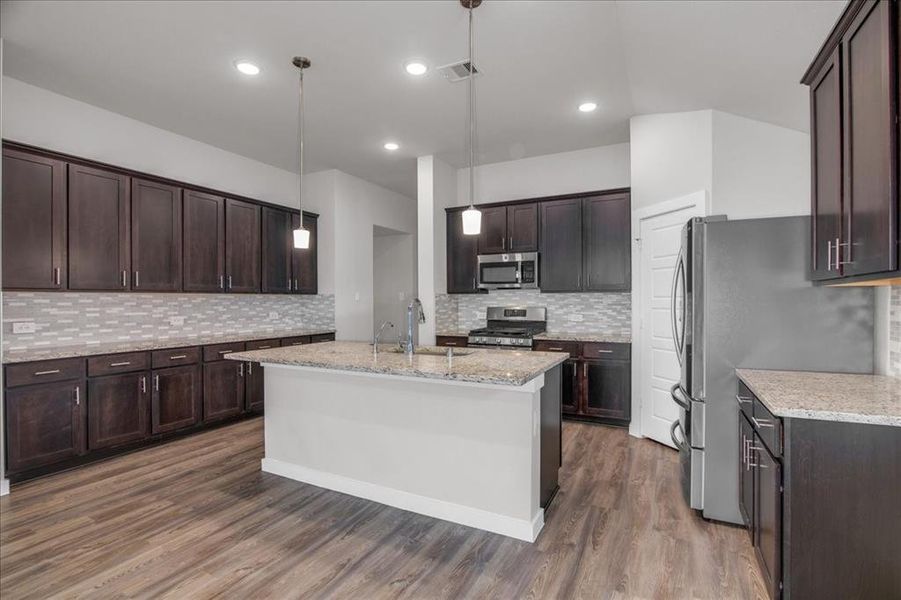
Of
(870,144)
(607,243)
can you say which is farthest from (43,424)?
(607,243)

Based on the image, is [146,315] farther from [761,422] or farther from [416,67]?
[761,422]

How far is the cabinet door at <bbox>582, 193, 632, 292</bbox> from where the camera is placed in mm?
4617

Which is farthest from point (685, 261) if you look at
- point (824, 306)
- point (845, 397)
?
point (845, 397)

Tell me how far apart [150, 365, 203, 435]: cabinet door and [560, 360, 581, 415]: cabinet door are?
3571 millimetres

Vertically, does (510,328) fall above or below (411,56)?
below

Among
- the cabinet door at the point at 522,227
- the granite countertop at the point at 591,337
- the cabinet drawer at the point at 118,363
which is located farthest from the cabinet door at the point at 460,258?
the cabinet drawer at the point at 118,363

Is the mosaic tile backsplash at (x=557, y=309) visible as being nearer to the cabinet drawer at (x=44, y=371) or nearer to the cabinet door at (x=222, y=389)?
the cabinet door at (x=222, y=389)

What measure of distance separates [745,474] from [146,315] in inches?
195

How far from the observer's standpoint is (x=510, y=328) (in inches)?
210

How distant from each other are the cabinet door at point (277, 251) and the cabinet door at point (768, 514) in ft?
15.7

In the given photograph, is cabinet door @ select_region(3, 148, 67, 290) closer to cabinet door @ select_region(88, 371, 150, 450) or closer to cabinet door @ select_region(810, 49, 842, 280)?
cabinet door @ select_region(88, 371, 150, 450)

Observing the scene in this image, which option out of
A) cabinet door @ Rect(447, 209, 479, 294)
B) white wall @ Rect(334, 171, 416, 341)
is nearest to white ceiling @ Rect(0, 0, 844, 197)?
cabinet door @ Rect(447, 209, 479, 294)

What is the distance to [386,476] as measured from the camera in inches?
111

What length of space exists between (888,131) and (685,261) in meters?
1.24
